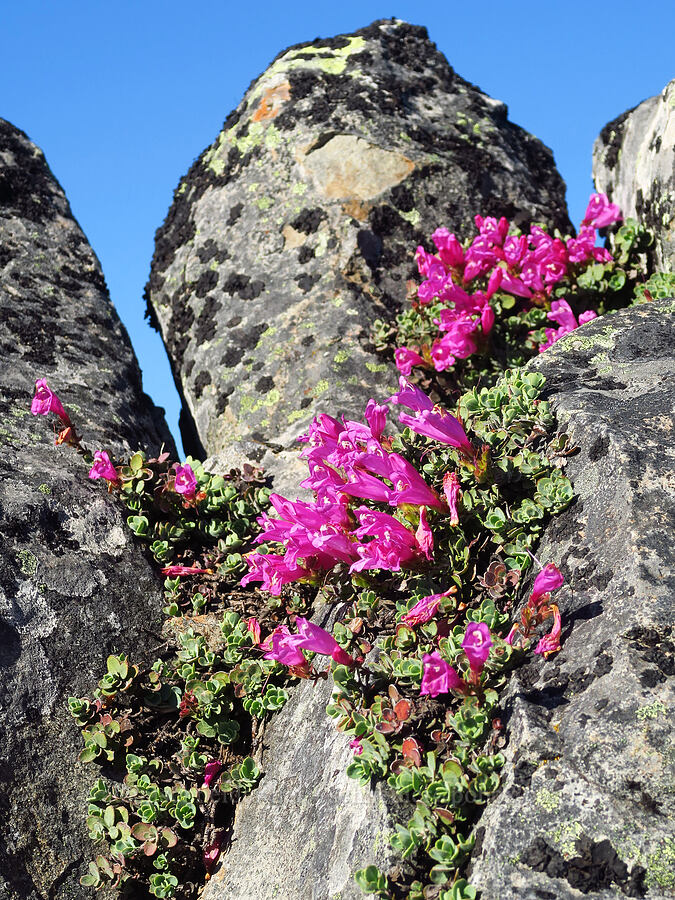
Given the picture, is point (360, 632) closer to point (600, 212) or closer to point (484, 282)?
point (484, 282)

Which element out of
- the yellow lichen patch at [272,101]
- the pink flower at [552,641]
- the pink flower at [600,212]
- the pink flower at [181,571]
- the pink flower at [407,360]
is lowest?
the pink flower at [552,641]

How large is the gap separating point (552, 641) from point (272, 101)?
6198 mm

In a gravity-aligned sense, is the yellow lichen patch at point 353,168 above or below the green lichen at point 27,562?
above

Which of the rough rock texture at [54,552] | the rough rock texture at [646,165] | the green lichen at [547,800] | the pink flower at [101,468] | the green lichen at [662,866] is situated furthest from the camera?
the rough rock texture at [646,165]

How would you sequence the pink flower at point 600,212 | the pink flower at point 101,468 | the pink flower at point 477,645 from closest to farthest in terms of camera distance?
1. the pink flower at point 477,645
2. the pink flower at point 101,468
3. the pink flower at point 600,212

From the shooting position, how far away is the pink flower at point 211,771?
380cm

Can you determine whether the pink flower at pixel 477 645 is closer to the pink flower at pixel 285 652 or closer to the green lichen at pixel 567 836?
the green lichen at pixel 567 836

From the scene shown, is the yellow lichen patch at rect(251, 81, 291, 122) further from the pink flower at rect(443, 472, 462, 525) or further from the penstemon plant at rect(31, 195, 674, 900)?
the pink flower at rect(443, 472, 462, 525)

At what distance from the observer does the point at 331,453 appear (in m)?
3.91

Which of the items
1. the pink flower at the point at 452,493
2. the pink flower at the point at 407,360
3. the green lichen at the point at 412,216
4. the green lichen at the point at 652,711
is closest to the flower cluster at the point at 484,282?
the pink flower at the point at 407,360

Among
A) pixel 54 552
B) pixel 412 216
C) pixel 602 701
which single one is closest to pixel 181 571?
pixel 54 552

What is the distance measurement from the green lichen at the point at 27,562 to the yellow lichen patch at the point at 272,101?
4884 mm

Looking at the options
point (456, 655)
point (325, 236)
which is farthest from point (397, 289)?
point (456, 655)

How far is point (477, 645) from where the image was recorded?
275 cm
